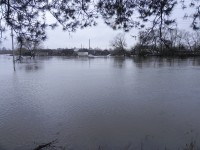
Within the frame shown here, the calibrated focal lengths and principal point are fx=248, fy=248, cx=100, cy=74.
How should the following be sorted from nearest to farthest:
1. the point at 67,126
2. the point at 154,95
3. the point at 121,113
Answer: the point at 67,126, the point at 121,113, the point at 154,95

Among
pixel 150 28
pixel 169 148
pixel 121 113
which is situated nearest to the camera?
pixel 150 28

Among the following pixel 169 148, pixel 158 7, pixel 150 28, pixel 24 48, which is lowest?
pixel 169 148

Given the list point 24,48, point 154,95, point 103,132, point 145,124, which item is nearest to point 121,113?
point 145,124

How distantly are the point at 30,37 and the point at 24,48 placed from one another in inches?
9.5

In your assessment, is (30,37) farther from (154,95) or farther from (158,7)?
(154,95)

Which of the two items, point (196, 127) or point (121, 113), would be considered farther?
point (121, 113)

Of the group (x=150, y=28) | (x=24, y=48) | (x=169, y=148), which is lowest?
(x=169, y=148)

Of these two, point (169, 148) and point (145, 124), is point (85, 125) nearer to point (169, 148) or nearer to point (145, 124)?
point (145, 124)

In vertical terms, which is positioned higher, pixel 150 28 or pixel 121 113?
pixel 150 28

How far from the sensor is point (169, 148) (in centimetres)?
675

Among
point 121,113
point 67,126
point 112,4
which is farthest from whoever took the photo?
point 121,113

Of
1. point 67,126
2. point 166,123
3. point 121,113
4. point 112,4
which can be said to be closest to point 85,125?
point 67,126

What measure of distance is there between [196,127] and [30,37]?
6.37 meters

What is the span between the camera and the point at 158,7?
416 centimetres
